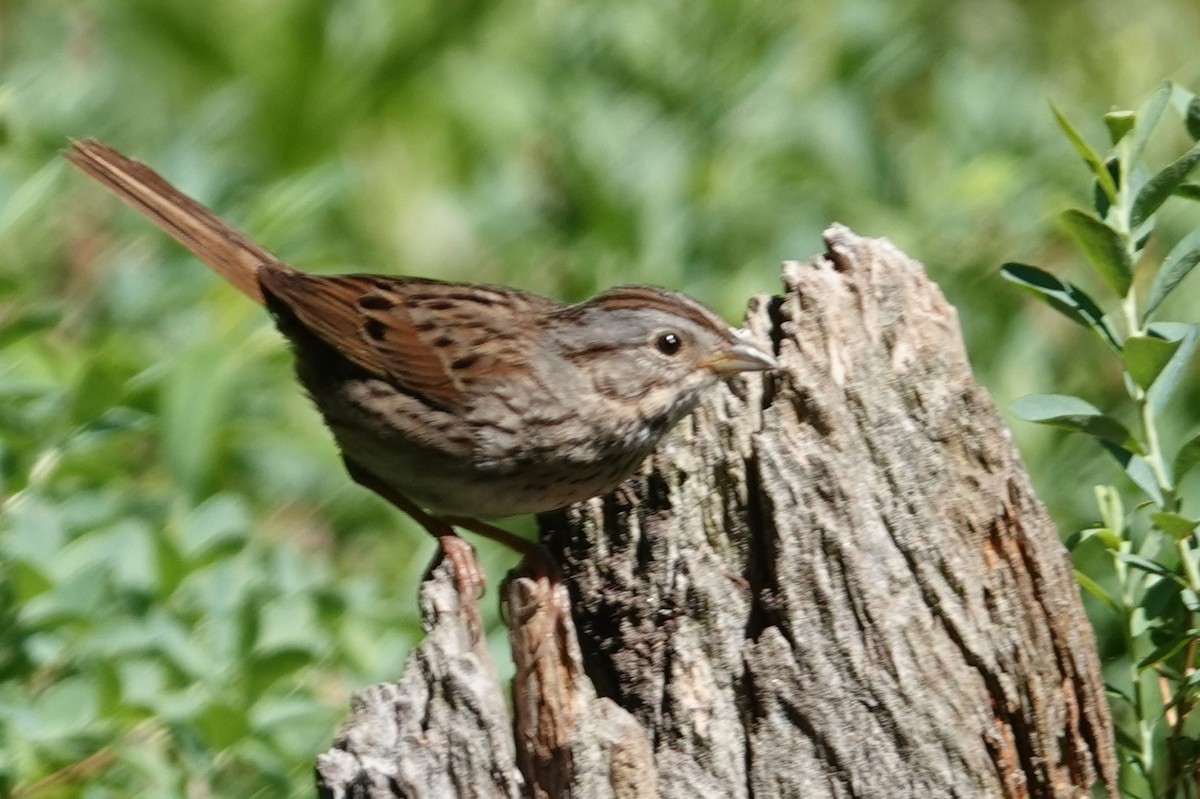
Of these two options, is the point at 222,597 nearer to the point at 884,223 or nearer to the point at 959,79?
the point at 884,223

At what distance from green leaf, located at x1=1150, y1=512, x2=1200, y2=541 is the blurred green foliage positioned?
209 centimetres

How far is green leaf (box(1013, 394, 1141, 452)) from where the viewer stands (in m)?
2.97

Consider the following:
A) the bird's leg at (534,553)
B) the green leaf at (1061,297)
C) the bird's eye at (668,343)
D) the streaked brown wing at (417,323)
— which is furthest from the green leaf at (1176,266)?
the streaked brown wing at (417,323)

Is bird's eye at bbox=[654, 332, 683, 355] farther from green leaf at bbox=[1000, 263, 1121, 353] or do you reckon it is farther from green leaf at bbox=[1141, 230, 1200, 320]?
green leaf at bbox=[1141, 230, 1200, 320]

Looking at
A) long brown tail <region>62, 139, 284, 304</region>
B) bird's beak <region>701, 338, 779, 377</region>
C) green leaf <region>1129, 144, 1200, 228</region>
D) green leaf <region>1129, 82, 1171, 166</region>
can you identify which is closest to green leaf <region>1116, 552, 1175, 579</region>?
green leaf <region>1129, 144, 1200, 228</region>

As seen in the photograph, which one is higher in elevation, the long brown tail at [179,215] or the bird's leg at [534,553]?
the long brown tail at [179,215]

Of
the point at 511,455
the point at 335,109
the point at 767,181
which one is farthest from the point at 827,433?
the point at 335,109

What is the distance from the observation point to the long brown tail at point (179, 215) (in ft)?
16.2

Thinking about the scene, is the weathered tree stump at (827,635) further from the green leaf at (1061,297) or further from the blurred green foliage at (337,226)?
the blurred green foliage at (337,226)

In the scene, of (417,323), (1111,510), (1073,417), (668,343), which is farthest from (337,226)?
(1073,417)

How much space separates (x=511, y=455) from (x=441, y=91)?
4684mm

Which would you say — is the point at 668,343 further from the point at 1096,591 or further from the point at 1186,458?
the point at 1186,458

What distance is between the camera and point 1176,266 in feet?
9.46

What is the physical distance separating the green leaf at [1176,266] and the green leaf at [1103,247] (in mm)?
64
